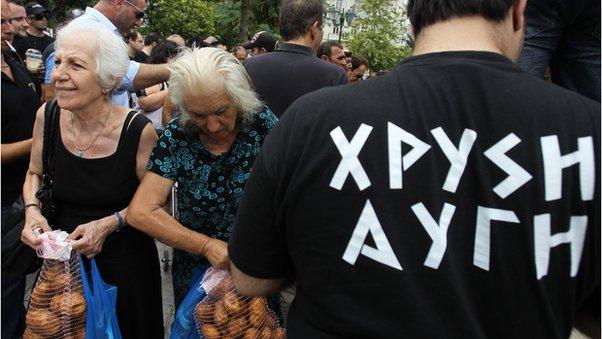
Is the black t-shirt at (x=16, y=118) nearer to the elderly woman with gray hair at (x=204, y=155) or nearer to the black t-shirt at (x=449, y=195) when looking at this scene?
the elderly woman with gray hair at (x=204, y=155)

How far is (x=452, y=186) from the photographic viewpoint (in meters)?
1.05

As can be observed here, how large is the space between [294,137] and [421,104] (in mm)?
272

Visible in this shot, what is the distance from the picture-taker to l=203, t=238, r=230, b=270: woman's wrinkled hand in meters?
1.98

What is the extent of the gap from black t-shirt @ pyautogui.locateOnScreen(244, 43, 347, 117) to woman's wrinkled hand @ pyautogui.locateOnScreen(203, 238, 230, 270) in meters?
1.54

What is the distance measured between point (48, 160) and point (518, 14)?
2.07 metres

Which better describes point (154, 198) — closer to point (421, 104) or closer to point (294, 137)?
point (294, 137)

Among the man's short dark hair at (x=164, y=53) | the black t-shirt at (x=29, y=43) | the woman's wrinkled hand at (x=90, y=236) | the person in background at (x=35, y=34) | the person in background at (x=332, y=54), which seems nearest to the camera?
the woman's wrinkled hand at (x=90, y=236)

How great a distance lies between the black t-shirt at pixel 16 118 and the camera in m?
2.71

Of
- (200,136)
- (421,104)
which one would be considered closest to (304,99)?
(421,104)

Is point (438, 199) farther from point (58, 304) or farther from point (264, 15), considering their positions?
point (264, 15)

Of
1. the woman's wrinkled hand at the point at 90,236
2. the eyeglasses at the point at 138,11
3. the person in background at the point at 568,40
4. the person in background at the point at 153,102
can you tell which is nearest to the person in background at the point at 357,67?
the person in background at the point at 153,102

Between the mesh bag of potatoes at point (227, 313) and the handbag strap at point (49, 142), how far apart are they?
0.95 meters

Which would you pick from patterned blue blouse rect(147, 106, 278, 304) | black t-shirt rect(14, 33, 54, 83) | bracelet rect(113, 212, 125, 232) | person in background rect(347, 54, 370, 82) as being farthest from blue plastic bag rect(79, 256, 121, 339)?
person in background rect(347, 54, 370, 82)

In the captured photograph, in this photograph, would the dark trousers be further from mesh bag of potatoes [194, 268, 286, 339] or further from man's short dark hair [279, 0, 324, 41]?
man's short dark hair [279, 0, 324, 41]
